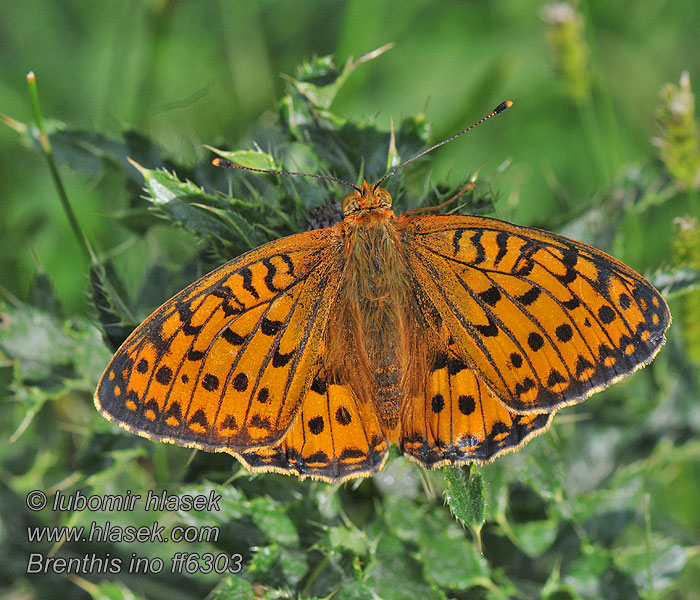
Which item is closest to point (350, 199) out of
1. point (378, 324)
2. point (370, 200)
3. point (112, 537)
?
point (370, 200)

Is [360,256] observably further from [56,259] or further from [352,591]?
[56,259]

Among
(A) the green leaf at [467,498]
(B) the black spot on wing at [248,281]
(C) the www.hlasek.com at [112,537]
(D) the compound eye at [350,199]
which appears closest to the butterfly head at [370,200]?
(D) the compound eye at [350,199]

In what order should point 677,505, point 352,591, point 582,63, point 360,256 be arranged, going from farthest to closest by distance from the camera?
point 582,63, point 677,505, point 360,256, point 352,591

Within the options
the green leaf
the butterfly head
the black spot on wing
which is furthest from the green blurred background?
the black spot on wing

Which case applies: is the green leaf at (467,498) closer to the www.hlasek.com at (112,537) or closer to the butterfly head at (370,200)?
the butterfly head at (370,200)

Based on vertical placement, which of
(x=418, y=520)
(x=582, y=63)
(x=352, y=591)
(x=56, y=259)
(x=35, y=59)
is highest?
(x=35, y=59)

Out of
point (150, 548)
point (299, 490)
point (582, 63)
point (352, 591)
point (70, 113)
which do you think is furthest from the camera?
point (70, 113)

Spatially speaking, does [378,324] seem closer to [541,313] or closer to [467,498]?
[541,313]

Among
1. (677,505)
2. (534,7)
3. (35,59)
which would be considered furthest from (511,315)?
(35,59)
